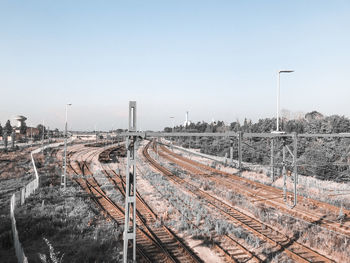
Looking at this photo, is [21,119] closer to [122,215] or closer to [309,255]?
[122,215]

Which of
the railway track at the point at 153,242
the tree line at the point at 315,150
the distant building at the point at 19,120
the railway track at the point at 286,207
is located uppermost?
the distant building at the point at 19,120

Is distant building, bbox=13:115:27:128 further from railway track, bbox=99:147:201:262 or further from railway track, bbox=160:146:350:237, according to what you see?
railway track, bbox=99:147:201:262

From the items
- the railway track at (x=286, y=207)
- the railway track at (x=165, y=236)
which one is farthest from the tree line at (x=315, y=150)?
the railway track at (x=165, y=236)

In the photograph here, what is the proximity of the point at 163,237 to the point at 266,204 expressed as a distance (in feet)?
29.5

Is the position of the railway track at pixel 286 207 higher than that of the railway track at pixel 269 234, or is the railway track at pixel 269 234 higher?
the railway track at pixel 286 207

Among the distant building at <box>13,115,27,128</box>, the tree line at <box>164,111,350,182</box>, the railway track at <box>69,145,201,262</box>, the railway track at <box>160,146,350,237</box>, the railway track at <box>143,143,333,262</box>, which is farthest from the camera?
the distant building at <box>13,115,27,128</box>

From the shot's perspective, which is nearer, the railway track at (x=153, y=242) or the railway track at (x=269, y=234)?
the railway track at (x=153, y=242)

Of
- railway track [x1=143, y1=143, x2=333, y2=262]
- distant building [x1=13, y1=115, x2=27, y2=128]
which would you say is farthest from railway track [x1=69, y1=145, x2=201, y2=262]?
distant building [x1=13, y1=115, x2=27, y2=128]

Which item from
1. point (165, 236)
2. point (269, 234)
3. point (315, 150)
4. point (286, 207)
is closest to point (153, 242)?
point (165, 236)

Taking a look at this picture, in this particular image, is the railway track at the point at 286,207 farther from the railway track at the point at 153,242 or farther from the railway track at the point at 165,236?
the railway track at the point at 153,242

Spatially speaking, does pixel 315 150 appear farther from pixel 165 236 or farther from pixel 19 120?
pixel 19 120

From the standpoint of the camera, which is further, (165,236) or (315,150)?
(315,150)

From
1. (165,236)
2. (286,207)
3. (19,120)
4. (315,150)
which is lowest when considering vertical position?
(165,236)

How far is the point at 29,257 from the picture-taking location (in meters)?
A: 11.1
